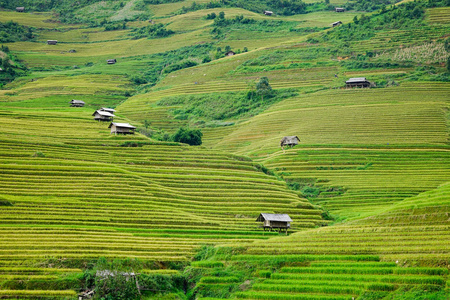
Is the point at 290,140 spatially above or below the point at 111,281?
below

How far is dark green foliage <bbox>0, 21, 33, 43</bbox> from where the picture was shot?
164m

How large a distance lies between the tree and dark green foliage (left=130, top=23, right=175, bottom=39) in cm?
6940

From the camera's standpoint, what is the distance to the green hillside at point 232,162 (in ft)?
130

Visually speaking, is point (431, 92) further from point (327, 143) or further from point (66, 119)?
point (66, 119)

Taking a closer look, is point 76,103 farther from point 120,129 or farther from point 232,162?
point 232,162

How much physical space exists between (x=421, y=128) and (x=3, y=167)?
215ft

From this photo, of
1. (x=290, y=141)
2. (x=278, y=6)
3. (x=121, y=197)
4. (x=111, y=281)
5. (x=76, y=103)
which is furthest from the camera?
Answer: (x=278, y=6)

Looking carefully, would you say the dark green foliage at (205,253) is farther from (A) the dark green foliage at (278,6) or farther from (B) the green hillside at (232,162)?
(A) the dark green foliage at (278,6)

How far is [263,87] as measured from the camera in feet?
368

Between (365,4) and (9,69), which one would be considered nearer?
(9,69)

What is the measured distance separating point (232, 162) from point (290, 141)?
14.7 metres

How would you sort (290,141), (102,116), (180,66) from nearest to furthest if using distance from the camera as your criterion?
(290,141) < (102,116) < (180,66)

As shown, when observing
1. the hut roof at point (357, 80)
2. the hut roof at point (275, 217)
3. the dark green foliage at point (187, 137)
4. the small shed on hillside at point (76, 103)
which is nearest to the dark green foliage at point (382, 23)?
the hut roof at point (357, 80)

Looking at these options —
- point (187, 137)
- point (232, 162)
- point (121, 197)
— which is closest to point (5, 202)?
point (121, 197)
